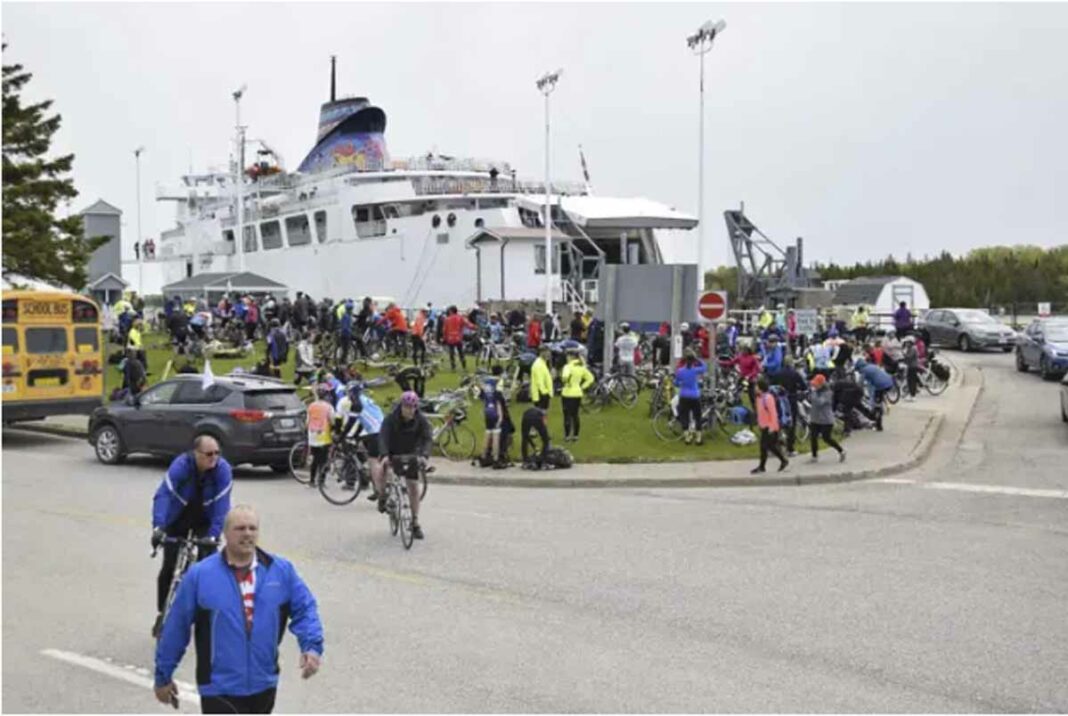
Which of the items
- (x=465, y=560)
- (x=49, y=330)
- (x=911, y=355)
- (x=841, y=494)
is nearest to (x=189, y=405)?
(x=49, y=330)

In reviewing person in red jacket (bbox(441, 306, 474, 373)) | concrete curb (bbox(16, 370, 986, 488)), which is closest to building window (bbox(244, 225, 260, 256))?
person in red jacket (bbox(441, 306, 474, 373))

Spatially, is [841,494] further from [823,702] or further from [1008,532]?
[823,702]

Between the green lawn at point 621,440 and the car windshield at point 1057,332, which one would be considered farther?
the car windshield at point 1057,332

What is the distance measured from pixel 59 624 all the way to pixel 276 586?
14.7ft

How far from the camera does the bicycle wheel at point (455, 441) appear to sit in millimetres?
20203

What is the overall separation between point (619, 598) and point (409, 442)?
360 centimetres

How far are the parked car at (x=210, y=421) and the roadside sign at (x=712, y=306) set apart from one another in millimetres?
7002

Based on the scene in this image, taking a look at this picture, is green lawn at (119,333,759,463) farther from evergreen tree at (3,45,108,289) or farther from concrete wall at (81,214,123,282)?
concrete wall at (81,214,123,282)

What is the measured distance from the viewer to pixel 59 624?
9.05 metres

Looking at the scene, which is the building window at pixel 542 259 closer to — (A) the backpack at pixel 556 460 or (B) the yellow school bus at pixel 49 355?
(B) the yellow school bus at pixel 49 355

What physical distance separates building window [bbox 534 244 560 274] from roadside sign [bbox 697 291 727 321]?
86.7 ft

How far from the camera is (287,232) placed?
194ft

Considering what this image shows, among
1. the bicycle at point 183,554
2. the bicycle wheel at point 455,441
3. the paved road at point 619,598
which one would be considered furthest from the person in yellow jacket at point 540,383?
the bicycle at point 183,554

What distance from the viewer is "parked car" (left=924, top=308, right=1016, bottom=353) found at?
39875 mm
